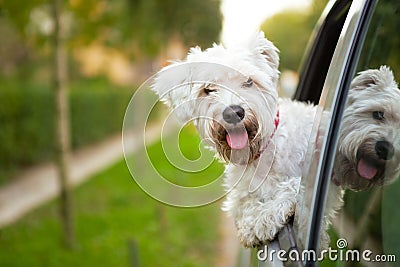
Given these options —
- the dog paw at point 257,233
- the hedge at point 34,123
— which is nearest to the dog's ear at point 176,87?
the dog paw at point 257,233

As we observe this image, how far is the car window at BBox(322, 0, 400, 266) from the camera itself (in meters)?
1.98

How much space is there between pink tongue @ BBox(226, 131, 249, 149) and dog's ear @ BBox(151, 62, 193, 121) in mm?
213

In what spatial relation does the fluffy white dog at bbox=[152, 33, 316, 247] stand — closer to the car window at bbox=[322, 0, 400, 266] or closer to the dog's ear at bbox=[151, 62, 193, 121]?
the dog's ear at bbox=[151, 62, 193, 121]

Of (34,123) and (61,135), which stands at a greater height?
(34,123)

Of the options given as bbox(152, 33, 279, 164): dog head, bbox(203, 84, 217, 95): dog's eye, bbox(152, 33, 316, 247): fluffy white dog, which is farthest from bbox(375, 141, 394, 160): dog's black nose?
bbox(203, 84, 217, 95): dog's eye

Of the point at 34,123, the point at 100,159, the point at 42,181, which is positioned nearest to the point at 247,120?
the point at 42,181

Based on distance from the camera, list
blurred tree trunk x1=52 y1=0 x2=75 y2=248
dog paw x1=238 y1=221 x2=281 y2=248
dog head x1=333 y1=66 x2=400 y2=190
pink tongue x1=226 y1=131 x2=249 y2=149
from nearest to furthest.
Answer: dog head x1=333 y1=66 x2=400 y2=190 < dog paw x1=238 y1=221 x2=281 y2=248 < pink tongue x1=226 y1=131 x2=249 y2=149 < blurred tree trunk x1=52 y1=0 x2=75 y2=248

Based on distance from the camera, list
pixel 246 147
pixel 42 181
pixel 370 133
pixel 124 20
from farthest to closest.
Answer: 1. pixel 42 181
2. pixel 124 20
3. pixel 246 147
4. pixel 370 133

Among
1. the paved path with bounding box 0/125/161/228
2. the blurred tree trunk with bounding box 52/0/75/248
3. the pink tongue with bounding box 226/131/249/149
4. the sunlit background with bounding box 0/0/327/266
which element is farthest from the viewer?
the paved path with bounding box 0/125/161/228

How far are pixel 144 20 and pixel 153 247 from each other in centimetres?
436

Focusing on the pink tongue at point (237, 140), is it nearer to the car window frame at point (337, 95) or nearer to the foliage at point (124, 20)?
the car window frame at point (337, 95)

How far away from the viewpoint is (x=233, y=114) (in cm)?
221

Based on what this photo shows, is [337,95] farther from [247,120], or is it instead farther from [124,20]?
[124,20]

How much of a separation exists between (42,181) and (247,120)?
11.1 m
